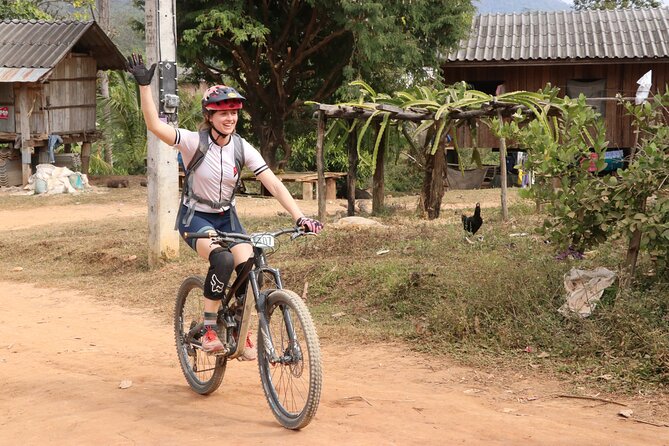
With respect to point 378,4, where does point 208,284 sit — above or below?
below

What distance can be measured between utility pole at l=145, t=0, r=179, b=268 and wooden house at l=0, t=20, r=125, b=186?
11.5 meters

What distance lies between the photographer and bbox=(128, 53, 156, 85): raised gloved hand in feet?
15.6

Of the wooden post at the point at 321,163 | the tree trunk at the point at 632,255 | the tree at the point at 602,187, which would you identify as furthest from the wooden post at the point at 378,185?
the tree trunk at the point at 632,255

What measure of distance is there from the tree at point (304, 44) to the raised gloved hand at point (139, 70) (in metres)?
14.7

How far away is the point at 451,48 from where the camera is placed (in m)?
21.5

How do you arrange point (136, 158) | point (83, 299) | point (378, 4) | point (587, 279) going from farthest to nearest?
point (136, 158), point (378, 4), point (83, 299), point (587, 279)

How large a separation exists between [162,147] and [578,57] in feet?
44.9

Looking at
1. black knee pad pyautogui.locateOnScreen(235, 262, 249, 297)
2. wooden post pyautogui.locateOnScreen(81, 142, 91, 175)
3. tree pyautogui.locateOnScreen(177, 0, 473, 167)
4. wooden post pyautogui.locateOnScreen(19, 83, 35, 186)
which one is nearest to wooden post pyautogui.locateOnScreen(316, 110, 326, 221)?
tree pyautogui.locateOnScreen(177, 0, 473, 167)

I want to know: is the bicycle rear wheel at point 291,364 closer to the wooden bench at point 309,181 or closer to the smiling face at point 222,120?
the smiling face at point 222,120

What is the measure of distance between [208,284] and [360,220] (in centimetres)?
715

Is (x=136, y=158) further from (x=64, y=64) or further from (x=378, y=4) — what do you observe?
(x=378, y=4)

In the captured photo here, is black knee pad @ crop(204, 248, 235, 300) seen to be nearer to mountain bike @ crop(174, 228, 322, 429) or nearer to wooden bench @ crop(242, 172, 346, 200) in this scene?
mountain bike @ crop(174, 228, 322, 429)

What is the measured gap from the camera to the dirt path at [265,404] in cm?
459

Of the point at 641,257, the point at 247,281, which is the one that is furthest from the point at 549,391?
the point at 641,257
